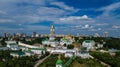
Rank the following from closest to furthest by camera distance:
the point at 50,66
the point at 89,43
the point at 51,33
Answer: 1. the point at 50,66
2. the point at 89,43
3. the point at 51,33

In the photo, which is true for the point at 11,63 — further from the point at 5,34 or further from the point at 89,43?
the point at 5,34

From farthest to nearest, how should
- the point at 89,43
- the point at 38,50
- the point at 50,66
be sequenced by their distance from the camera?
1. the point at 89,43
2. the point at 38,50
3. the point at 50,66

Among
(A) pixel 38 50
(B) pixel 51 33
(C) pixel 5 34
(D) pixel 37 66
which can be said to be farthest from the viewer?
(C) pixel 5 34

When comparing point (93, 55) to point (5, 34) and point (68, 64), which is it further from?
point (5, 34)

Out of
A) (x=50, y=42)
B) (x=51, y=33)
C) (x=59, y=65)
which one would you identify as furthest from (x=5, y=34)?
(x=59, y=65)

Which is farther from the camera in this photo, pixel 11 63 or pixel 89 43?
pixel 89 43

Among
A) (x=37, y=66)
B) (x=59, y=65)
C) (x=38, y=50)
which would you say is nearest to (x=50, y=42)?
(x=38, y=50)

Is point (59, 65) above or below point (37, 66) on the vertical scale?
above

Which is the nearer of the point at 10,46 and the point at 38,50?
the point at 38,50

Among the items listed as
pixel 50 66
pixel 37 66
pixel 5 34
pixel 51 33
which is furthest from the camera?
pixel 5 34
